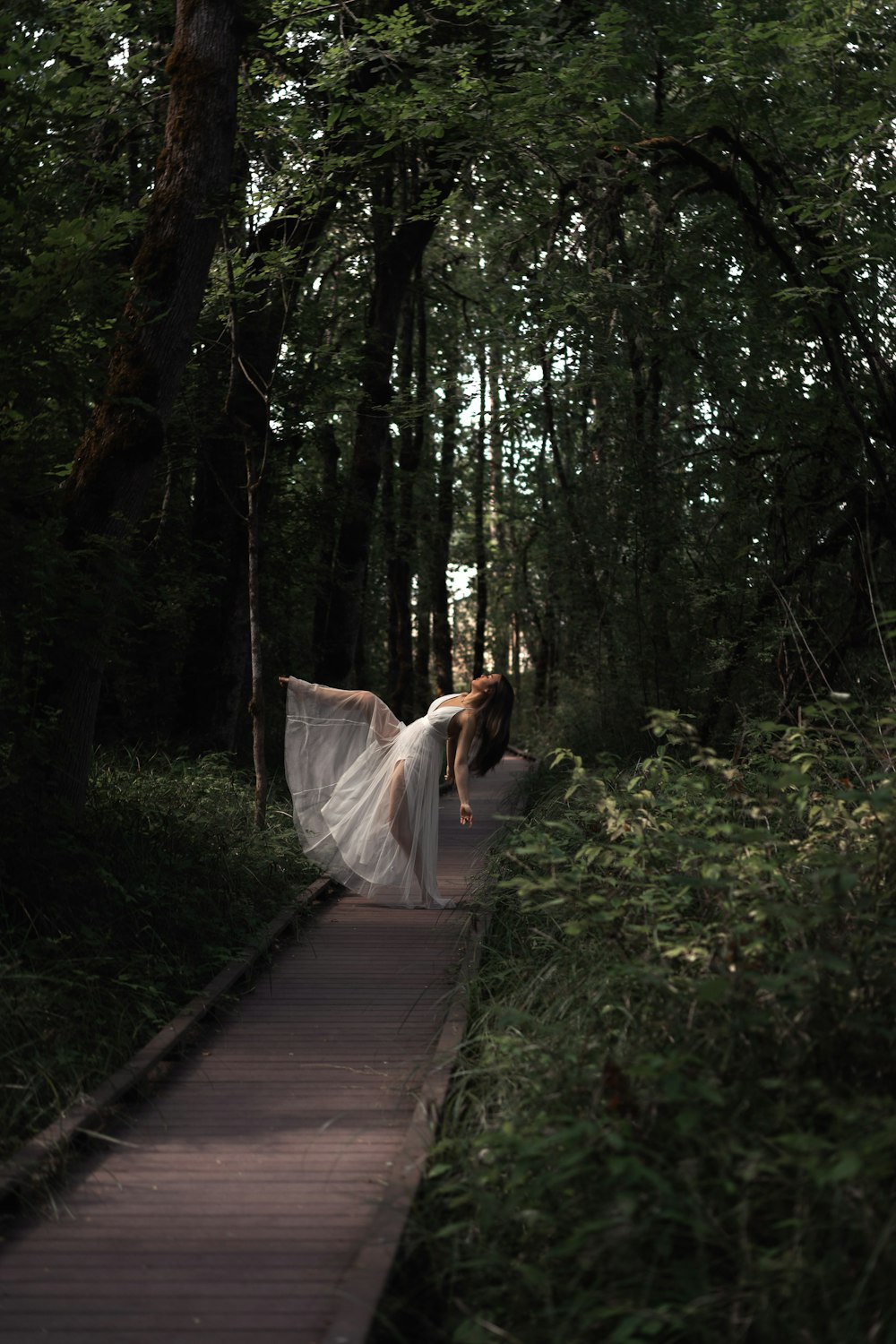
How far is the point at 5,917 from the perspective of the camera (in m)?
7.55

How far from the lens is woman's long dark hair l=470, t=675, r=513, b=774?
11266 millimetres

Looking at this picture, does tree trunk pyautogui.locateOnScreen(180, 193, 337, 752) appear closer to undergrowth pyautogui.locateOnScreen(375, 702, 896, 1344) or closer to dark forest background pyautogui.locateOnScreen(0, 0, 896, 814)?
dark forest background pyautogui.locateOnScreen(0, 0, 896, 814)

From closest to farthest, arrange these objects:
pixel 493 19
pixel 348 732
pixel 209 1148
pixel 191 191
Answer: pixel 209 1148, pixel 191 191, pixel 348 732, pixel 493 19

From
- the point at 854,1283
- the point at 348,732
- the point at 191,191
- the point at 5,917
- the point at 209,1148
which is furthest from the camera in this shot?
the point at 348,732

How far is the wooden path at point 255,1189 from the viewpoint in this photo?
14.2ft

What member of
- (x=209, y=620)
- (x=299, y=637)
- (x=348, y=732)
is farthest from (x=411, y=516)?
(x=348, y=732)

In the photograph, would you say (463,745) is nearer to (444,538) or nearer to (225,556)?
(225,556)

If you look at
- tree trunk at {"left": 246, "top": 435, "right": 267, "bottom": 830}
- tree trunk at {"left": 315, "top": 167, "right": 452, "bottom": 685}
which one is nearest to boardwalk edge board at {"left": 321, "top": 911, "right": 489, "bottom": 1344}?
tree trunk at {"left": 246, "top": 435, "right": 267, "bottom": 830}

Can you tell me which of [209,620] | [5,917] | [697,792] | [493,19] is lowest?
[5,917]

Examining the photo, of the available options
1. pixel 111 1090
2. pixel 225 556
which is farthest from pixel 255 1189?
pixel 225 556

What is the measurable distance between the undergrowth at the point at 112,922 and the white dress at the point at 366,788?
54cm

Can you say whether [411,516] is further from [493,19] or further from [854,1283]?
[854,1283]

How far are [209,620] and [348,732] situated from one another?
6.50 m

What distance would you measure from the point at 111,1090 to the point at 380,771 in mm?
5349
